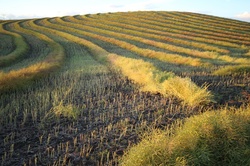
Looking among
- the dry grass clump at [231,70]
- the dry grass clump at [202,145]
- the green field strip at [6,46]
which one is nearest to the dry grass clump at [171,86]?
the dry grass clump at [202,145]

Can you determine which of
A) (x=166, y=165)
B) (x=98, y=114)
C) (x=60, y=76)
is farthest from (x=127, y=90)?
(x=166, y=165)

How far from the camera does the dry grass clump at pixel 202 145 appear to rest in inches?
183

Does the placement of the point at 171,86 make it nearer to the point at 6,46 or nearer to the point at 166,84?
the point at 166,84

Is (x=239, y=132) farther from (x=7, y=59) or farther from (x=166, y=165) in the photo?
(x=7, y=59)

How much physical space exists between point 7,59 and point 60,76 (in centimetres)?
682

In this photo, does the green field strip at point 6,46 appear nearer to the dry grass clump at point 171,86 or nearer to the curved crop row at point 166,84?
the curved crop row at point 166,84

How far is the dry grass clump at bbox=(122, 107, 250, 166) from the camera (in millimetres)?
4660

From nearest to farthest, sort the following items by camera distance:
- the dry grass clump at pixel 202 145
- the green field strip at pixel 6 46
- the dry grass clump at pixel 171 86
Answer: the dry grass clump at pixel 202 145, the dry grass clump at pixel 171 86, the green field strip at pixel 6 46

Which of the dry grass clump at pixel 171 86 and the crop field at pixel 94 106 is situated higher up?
the dry grass clump at pixel 171 86

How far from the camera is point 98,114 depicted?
25.7 ft

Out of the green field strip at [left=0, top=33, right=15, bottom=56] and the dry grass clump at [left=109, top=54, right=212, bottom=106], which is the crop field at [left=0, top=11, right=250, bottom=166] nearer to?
the dry grass clump at [left=109, top=54, right=212, bottom=106]

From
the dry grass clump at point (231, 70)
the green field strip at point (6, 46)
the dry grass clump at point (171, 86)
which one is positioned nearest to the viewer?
the dry grass clump at point (171, 86)

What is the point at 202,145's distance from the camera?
5109 mm

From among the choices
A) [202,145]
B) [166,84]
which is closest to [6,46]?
[166,84]
